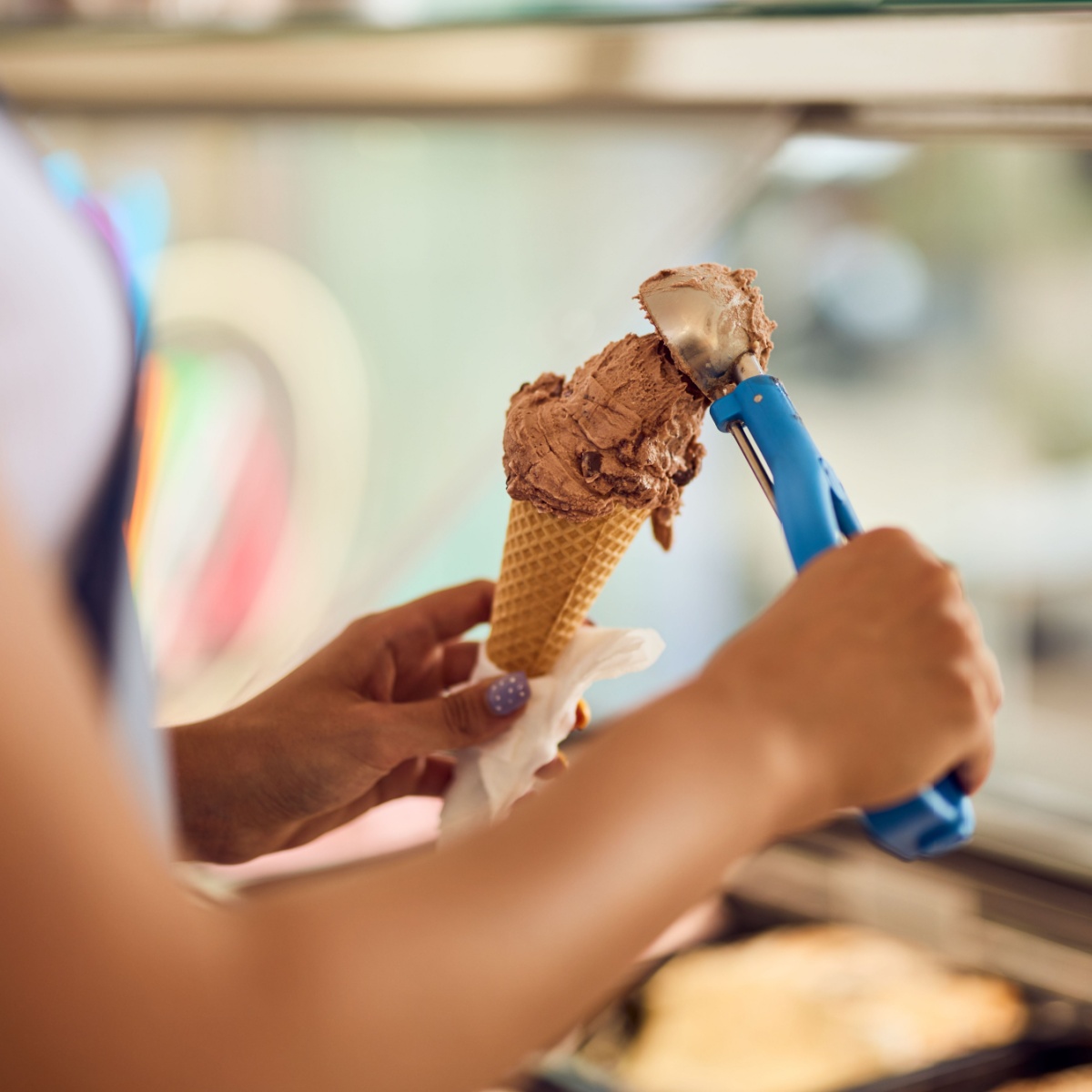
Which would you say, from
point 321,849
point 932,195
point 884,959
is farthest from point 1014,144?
point 932,195

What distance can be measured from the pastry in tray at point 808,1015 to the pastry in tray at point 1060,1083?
56 millimetres

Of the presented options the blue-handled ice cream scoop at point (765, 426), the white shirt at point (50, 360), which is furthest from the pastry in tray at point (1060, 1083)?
the white shirt at point (50, 360)

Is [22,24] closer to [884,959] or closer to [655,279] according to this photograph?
[655,279]

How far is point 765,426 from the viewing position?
0.66m

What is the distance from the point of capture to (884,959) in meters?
Answer: 1.76

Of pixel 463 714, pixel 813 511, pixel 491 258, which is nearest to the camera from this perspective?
pixel 813 511

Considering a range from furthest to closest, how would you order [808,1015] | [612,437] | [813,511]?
[808,1015] → [612,437] → [813,511]

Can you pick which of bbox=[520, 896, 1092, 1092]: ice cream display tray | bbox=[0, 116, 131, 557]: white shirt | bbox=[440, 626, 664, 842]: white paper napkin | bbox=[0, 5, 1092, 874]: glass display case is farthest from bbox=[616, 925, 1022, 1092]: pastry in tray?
bbox=[0, 116, 131, 557]: white shirt

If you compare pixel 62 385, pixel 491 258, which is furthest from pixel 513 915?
pixel 491 258

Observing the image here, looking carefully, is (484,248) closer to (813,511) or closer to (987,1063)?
(813,511)

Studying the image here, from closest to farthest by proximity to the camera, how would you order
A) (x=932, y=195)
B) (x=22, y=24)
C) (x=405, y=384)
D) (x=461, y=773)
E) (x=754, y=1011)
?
(x=461, y=773)
(x=405, y=384)
(x=754, y=1011)
(x=22, y=24)
(x=932, y=195)

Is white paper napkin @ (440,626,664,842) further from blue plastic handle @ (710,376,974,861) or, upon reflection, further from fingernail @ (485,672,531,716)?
blue plastic handle @ (710,376,974,861)

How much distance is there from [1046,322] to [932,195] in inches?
23.8

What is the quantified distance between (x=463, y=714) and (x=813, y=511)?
33 cm
